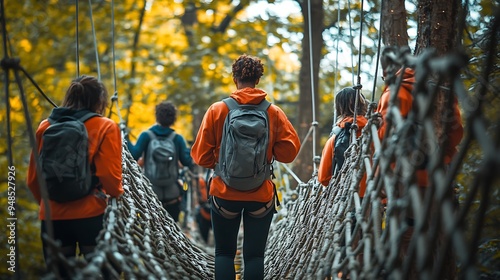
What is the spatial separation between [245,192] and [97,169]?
2.23 feet

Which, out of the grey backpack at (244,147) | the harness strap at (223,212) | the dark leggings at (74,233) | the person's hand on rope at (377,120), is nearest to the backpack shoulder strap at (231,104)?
the grey backpack at (244,147)

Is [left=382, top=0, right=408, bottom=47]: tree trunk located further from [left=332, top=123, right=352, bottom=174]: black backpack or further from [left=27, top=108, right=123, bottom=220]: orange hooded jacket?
[left=27, top=108, right=123, bottom=220]: orange hooded jacket

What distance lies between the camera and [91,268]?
201 centimetres

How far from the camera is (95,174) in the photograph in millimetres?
2850

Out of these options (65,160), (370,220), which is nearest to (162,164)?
(65,160)

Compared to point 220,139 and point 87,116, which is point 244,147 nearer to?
point 220,139

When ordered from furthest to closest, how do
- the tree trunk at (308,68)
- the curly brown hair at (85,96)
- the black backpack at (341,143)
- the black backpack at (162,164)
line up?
the tree trunk at (308,68), the black backpack at (162,164), the black backpack at (341,143), the curly brown hair at (85,96)

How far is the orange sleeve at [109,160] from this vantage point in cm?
283

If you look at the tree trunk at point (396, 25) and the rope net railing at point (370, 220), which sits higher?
the tree trunk at point (396, 25)

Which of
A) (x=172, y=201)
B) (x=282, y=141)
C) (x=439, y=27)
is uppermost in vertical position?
(x=439, y=27)

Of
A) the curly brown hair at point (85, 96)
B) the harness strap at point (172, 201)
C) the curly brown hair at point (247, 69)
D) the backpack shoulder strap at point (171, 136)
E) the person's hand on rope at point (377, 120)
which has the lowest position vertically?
the harness strap at point (172, 201)

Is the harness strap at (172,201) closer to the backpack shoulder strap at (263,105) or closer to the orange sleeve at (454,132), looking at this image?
the backpack shoulder strap at (263,105)

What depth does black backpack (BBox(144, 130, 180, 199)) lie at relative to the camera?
5.05 m

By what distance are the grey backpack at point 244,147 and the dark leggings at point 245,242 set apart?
0.16m
